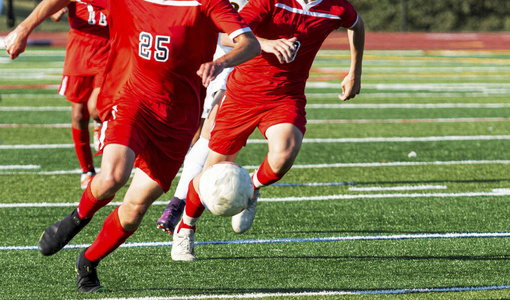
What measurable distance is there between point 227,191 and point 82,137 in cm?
371

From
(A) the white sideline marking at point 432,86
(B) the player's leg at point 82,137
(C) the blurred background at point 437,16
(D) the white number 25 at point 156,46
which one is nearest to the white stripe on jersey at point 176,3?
(D) the white number 25 at point 156,46

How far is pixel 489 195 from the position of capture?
23.2 ft

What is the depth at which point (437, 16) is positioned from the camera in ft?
130

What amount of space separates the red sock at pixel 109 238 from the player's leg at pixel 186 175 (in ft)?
4.06

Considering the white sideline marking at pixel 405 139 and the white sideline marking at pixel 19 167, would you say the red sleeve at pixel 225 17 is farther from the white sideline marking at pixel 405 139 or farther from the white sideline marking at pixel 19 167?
the white sideline marking at pixel 405 139

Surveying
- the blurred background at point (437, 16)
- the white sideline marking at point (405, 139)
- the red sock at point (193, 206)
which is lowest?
the blurred background at point (437, 16)

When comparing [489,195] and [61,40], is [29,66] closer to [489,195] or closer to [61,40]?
[61,40]

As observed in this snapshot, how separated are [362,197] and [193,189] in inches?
93.8

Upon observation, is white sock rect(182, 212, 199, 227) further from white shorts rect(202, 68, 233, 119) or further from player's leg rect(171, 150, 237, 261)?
white shorts rect(202, 68, 233, 119)

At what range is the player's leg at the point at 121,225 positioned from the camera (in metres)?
4.17

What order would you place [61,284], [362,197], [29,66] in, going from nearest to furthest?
[61,284] → [362,197] → [29,66]

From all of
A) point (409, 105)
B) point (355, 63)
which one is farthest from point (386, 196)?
point (409, 105)

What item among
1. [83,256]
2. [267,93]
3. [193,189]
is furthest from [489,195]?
[83,256]

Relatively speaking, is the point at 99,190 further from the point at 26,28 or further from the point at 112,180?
the point at 26,28
